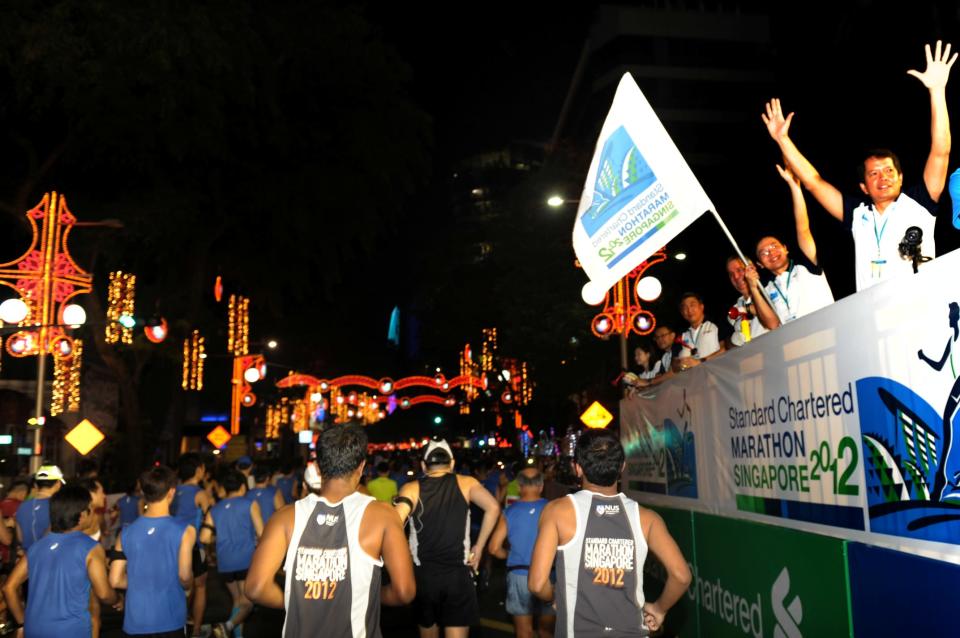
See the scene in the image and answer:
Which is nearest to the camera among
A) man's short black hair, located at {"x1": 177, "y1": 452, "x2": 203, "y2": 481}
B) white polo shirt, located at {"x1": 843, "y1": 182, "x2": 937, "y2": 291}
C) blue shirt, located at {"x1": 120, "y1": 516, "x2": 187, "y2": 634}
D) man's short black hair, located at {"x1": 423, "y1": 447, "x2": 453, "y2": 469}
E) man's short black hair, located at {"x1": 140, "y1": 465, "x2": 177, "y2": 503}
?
white polo shirt, located at {"x1": 843, "y1": 182, "x2": 937, "y2": 291}

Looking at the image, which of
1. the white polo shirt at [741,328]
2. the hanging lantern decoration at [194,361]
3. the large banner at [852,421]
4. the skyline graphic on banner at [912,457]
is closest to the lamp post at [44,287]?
the hanging lantern decoration at [194,361]

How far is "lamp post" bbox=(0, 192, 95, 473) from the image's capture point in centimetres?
1895

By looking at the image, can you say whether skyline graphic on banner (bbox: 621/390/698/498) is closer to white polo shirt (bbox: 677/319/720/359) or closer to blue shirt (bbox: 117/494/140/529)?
white polo shirt (bbox: 677/319/720/359)

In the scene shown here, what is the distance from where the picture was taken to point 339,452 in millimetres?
4621

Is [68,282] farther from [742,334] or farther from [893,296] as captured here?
[893,296]

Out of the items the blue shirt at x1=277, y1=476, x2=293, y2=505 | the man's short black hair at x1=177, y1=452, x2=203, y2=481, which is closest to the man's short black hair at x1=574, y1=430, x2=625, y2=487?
the man's short black hair at x1=177, y1=452, x2=203, y2=481

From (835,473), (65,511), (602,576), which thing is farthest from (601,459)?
(65,511)

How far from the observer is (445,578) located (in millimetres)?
7785

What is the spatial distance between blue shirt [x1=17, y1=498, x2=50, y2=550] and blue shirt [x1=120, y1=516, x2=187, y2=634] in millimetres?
3156

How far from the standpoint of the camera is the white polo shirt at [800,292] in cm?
728

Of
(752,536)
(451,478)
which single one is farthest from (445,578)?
(752,536)

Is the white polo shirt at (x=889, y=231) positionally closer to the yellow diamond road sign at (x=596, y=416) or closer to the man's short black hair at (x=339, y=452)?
the man's short black hair at (x=339, y=452)

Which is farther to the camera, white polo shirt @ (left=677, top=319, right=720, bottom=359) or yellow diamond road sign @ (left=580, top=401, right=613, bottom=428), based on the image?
yellow diamond road sign @ (left=580, top=401, right=613, bottom=428)

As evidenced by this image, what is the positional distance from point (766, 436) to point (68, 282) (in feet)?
58.4
